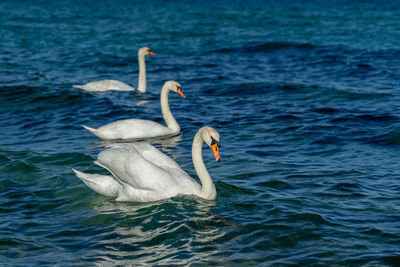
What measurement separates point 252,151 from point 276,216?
386 cm

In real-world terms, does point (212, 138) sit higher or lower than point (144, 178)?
higher

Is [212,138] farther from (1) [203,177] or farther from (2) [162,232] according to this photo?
(2) [162,232]

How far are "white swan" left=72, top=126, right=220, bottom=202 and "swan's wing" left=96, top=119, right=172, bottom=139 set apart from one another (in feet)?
12.6

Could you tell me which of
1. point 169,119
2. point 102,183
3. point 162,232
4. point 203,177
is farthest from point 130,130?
point 162,232

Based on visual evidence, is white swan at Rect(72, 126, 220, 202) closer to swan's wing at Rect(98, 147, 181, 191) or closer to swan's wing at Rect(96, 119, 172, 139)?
swan's wing at Rect(98, 147, 181, 191)

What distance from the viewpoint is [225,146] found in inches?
526

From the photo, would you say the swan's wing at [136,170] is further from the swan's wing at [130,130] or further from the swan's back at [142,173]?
the swan's wing at [130,130]

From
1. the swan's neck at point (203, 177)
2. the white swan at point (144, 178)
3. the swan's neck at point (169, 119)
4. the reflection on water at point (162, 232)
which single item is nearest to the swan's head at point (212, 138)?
the white swan at point (144, 178)

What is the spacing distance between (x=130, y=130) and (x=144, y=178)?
4.82 metres

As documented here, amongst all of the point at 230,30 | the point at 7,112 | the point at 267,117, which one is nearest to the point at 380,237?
the point at 267,117

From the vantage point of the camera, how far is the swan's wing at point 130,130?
14039 millimetres

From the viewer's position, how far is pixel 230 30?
111 feet

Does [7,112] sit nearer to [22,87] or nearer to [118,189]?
[22,87]

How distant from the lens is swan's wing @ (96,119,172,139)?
14039 mm
